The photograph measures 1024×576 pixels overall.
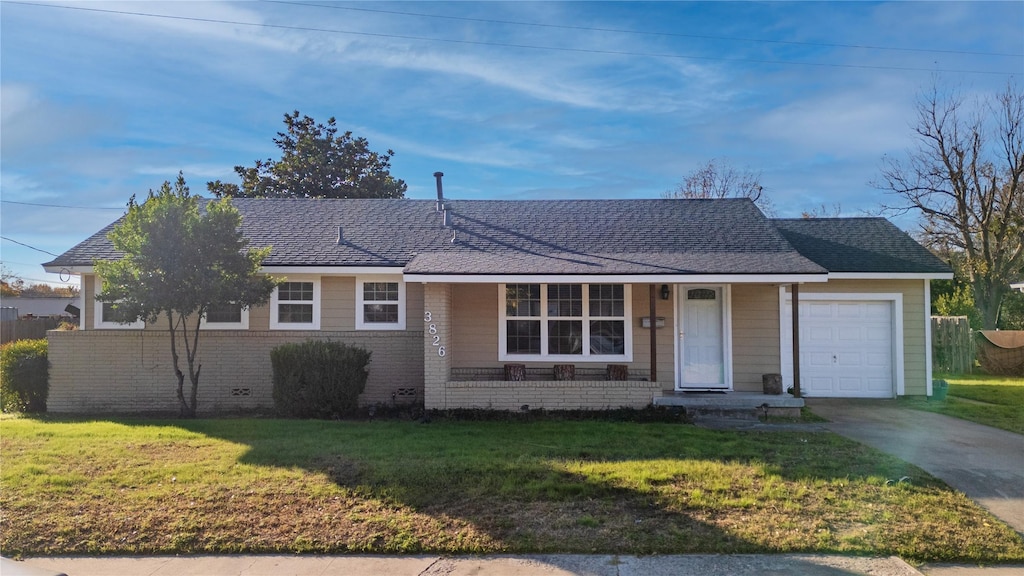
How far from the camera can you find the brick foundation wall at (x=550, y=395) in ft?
38.6

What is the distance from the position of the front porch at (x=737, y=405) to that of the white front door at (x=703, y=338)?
1.34 metres

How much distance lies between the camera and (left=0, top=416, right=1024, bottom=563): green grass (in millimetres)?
5668

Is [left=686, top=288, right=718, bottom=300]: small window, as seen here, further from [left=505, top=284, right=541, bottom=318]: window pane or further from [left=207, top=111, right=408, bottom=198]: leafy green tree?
[left=207, top=111, right=408, bottom=198]: leafy green tree

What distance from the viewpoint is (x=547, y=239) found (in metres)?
14.4

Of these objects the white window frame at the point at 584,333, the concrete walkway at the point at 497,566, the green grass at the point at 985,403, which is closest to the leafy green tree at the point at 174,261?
the white window frame at the point at 584,333

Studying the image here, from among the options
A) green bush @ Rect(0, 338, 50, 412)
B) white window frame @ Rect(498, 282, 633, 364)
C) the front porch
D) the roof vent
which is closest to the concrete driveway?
the front porch

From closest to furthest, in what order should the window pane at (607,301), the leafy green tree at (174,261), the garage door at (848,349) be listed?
1. the leafy green tree at (174,261)
2. the window pane at (607,301)
3. the garage door at (848,349)

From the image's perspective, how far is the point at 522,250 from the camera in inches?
539

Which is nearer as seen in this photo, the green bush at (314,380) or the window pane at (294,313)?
the green bush at (314,380)

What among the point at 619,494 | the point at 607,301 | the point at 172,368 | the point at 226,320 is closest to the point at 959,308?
the point at 607,301

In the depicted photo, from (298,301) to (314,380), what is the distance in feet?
8.28

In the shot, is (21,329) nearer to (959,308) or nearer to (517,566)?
(517,566)

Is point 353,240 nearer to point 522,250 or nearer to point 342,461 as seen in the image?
point 522,250

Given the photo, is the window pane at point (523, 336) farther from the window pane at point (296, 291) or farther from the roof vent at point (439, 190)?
the roof vent at point (439, 190)
